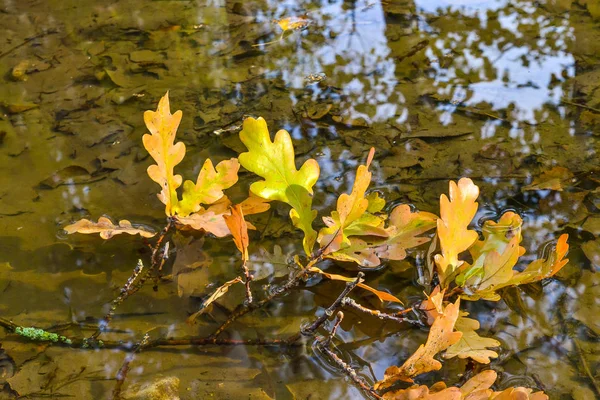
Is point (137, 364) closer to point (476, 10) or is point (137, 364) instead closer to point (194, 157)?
point (194, 157)

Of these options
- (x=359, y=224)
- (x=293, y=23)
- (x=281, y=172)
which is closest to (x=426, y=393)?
(x=359, y=224)

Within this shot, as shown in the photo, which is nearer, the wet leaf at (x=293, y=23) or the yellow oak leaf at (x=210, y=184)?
the yellow oak leaf at (x=210, y=184)

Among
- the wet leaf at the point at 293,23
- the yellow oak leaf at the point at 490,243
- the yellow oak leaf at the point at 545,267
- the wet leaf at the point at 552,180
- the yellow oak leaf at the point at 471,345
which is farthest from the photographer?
the wet leaf at the point at 293,23

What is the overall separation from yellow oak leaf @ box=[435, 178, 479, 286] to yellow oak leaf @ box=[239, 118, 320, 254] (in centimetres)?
39

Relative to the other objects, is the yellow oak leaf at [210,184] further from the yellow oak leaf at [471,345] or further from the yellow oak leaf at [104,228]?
the yellow oak leaf at [471,345]

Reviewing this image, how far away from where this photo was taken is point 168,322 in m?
1.62

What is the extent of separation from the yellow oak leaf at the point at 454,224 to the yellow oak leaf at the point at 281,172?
0.39m

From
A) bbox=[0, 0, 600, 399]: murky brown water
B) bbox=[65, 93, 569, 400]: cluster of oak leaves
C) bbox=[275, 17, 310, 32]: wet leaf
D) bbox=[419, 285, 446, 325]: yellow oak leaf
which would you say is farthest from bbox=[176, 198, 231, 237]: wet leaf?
bbox=[275, 17, 310, 32]: wet leaf

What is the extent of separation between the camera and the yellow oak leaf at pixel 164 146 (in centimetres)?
167

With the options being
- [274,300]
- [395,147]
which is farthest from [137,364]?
[395,147]

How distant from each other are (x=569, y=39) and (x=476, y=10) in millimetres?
551

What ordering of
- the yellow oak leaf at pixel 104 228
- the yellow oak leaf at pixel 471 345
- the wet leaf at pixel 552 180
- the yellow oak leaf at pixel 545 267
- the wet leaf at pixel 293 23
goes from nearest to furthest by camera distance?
the yellow oak leaf at pixel 471 345, the yellow oak leaf at pixel 545 267, the yellow oak leaf at pixel 104 228, the wet leaf at pixel 552 180, the wet leaf at pixel 293 23

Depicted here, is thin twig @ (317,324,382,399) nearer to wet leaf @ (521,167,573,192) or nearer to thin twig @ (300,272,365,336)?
thin twig @ (300,272,365,336)

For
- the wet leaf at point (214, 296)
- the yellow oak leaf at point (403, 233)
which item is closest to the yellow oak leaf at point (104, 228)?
the wet leaf at point (214, 296)
